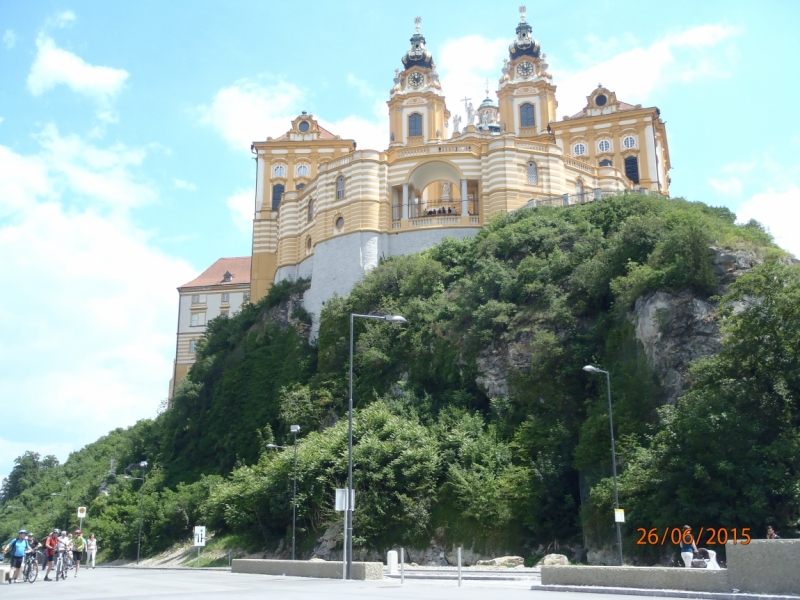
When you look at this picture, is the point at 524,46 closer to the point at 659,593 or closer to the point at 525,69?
the point at 525,69

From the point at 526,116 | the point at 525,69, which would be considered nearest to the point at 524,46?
the point at 525,69

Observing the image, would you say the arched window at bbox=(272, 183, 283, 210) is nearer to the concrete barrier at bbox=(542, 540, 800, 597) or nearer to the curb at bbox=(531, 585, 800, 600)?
the curb at bbox=(531, 585, 800, 600)

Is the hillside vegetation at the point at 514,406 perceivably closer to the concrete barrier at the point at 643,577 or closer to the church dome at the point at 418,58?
the concrete barrier at the point at 643,577

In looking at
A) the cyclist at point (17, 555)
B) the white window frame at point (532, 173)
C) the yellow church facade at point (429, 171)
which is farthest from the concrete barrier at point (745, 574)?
the white window frame at point (532, 173)

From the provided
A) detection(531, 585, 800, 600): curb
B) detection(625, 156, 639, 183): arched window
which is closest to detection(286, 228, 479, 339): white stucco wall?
detection(625, 156, 639, 183): arched window

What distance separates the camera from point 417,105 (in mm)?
72875

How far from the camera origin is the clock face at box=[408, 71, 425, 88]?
2916 inches

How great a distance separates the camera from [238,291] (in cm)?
9200

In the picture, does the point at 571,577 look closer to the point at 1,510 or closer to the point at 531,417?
the point at 531,417

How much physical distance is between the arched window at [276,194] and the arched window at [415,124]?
11.9 m

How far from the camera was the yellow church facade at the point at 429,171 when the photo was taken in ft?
185

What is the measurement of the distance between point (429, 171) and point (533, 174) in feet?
23.2

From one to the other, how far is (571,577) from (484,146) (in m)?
41.7
